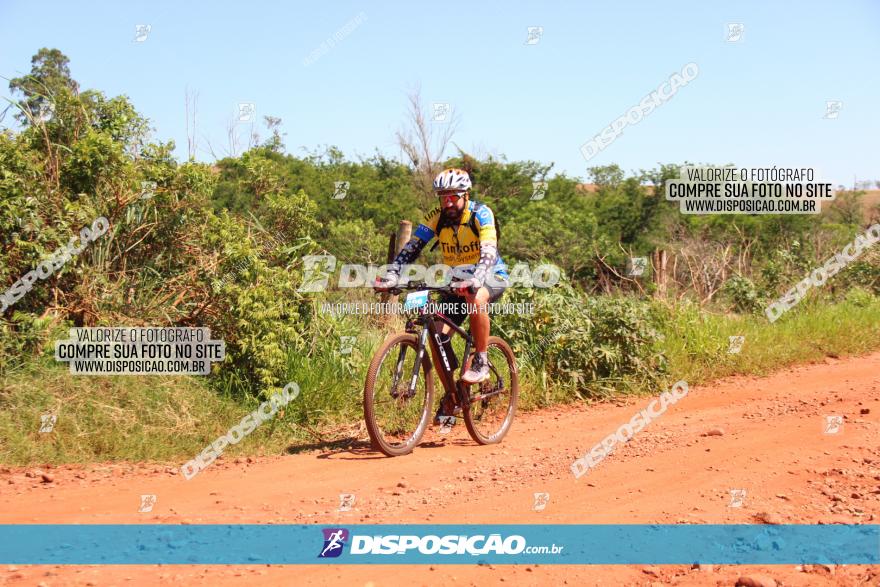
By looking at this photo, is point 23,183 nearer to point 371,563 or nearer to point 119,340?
point 119,340

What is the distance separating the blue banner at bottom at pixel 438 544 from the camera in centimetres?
399

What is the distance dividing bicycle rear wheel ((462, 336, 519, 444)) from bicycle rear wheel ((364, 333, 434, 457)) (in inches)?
18.2

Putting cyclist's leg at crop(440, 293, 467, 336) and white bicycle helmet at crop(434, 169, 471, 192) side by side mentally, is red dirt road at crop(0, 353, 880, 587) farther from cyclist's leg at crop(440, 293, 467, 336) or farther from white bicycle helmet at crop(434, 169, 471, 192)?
white bicycle helmet at crop(434, 169, 471, 192)

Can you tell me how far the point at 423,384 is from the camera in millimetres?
6539

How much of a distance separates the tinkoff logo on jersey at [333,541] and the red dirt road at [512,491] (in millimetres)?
166

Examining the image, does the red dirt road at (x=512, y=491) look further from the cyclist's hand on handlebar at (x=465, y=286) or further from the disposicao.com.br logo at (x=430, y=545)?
the cyclist's hand on handlebar at (x=465, y=286)

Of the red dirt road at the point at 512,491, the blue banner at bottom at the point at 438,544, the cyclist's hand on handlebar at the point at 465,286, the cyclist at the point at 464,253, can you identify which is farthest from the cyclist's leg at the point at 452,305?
the blue banner at bottom at the point at 438,544

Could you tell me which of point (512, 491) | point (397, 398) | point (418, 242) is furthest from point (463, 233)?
point (512, 491)

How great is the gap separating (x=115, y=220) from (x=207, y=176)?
3.23ft

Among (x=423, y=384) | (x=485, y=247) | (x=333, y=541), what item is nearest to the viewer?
(x=333, y=541)

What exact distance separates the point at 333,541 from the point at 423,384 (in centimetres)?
246

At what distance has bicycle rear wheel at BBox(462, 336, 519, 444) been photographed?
265 inches

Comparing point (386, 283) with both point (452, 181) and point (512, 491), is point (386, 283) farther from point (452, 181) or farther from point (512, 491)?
point (512, 491)

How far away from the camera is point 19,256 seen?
21.5ft
